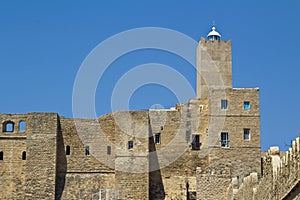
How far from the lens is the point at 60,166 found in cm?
4403

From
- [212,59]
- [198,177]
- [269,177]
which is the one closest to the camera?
[269,177]

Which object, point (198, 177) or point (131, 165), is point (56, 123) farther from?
point (198, 177)

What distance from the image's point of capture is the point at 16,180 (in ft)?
143

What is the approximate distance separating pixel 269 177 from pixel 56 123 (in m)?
26.6

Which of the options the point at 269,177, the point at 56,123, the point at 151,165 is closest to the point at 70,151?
the point at 56,123

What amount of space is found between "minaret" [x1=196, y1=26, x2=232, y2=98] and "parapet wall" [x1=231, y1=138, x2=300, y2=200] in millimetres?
25803

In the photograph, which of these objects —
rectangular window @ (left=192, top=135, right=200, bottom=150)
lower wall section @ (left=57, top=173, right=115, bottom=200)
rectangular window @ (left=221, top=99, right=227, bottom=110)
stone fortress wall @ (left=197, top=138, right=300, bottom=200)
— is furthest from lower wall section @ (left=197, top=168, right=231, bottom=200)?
stone fortress wall @ (left=197, top=138, right=300, bottom=200)

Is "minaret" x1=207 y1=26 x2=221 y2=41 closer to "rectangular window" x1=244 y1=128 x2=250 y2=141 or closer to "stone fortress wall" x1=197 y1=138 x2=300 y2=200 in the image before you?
"rectangular window" x1=244 y1=128 x2=250 y2=141

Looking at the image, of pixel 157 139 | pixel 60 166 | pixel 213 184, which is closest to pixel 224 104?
pixel 157 139

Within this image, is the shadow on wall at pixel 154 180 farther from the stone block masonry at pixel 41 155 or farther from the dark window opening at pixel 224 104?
the stone block masonry at pixel 41 155

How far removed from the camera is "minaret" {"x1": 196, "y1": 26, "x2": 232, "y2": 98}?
48.4 meters

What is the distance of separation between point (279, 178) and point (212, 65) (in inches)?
1254

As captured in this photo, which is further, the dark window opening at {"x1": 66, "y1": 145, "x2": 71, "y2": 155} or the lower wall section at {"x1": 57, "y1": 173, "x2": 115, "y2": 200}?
the dark window opening at {"x1": 66, "y1": 145, "x2": 71, "y2": 155}

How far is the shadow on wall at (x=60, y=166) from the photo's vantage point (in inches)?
1718
